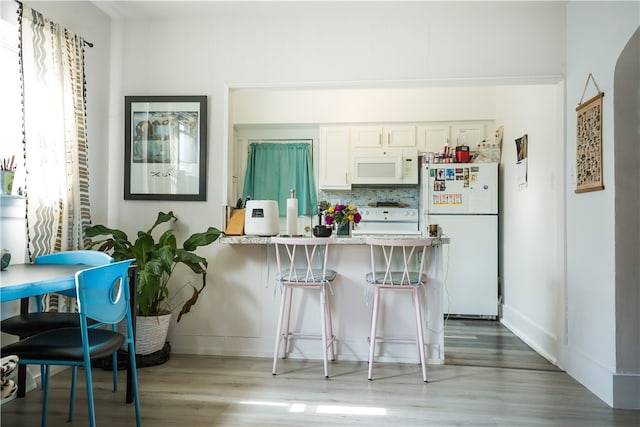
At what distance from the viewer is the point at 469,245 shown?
14.6 ft

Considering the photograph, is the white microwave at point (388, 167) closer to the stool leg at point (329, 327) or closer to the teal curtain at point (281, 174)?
the teal curtain at point (281, 174)

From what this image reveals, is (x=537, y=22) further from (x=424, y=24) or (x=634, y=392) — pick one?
(x=634, y=392)

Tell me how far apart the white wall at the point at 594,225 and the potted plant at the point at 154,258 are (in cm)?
230

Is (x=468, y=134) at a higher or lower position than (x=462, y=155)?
higher

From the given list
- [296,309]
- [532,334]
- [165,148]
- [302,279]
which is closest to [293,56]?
[165,148]

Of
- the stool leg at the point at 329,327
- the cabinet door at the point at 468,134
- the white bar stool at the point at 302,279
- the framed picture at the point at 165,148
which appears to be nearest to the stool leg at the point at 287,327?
the white bar stool at the point at 302,279

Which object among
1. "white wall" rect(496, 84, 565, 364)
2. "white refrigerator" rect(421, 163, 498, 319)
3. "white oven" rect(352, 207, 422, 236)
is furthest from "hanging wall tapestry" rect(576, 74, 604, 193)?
"white oven" rect(352, 207, 422, 236)

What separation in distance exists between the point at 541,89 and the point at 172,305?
324 cm

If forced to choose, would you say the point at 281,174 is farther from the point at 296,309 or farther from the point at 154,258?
the point at 154,258

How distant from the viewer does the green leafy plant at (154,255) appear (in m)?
2.66

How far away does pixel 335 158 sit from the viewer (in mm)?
5164

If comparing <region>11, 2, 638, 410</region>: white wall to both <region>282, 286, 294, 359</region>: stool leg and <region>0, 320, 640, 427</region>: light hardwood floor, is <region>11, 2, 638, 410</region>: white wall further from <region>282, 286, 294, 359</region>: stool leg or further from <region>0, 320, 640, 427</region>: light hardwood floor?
<region>0, 320, 640, 427</region>: light hardwood floor

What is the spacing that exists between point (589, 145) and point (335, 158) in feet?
9.70

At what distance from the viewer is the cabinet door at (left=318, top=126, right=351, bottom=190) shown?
515 centimetres
